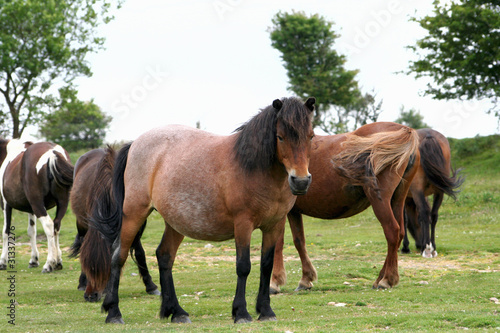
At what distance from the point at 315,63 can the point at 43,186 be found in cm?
4133

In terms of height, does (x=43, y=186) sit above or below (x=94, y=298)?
above

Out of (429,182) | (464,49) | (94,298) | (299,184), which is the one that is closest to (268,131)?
(299,184)

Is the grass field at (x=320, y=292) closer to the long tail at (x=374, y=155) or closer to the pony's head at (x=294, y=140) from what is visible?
the pony's head at (x=294, y=140)

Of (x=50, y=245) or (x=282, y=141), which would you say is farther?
(x=50, y=245)

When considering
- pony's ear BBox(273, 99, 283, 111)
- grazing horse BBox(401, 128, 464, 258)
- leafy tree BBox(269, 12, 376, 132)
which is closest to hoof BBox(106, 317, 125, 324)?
pony's ear BBox(273, 99, 283, 111)

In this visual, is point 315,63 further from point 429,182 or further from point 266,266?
point 266,266

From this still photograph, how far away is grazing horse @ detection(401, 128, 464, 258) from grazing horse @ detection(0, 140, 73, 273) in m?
7.85

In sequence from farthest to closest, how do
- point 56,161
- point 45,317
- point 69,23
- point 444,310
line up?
point 69,23 → point 56,161 → point 45,317 → point 444,310

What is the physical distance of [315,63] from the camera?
167 ft

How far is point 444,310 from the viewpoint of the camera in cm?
666

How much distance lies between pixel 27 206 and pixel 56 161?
1.57 meters

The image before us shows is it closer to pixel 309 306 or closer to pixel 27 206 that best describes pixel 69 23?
pixel 27 206

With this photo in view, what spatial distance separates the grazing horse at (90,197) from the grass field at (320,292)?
27cm

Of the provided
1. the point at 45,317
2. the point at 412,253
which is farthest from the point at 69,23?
the point at 45,317
